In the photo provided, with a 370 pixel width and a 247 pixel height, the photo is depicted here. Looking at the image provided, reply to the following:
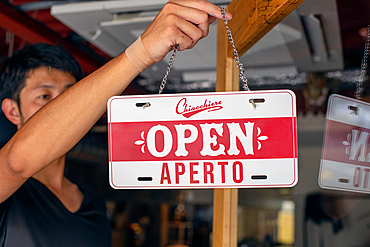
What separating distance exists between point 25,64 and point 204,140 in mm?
1018

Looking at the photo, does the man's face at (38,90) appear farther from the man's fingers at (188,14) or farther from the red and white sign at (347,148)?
the red and white sign at (347,148)

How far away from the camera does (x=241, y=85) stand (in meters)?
1.62

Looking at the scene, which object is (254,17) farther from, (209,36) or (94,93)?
(209,36)

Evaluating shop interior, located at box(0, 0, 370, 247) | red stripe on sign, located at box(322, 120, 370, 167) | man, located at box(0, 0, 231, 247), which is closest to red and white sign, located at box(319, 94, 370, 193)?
red stripe on sign, located at box(322, 120, 370, 167)

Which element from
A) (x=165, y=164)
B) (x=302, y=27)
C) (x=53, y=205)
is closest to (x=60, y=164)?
(x=53, y=205)

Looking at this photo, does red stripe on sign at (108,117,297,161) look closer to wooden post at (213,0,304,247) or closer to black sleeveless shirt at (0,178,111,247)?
wooden post at (213,0,304,247)

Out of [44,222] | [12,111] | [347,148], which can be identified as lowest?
[44,222]

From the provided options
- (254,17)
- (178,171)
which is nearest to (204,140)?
(178,171)

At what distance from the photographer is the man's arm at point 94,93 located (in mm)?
886

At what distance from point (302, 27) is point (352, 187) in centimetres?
167

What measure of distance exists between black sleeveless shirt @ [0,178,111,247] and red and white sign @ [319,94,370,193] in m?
1.07

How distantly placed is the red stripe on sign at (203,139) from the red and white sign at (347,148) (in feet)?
1.28

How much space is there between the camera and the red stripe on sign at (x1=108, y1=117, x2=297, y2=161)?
0.85 m

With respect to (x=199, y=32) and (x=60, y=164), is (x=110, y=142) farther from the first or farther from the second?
(x=60, y=164)
